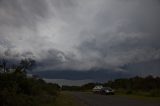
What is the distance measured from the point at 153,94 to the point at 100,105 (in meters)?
24.2

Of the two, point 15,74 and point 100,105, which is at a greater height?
point 15,74

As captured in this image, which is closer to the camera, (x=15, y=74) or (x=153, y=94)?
(x=15, y=74)

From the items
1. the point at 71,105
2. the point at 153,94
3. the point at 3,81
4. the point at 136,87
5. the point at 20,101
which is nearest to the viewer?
the point at 20,101

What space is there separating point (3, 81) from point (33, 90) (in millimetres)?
7563

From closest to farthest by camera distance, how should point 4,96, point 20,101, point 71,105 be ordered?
point 4,96 → point 20,101 → point 71,105

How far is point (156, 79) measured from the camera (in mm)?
84062

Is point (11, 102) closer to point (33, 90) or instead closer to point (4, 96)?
point (4, 96)

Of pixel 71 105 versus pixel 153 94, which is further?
pixel 153 94

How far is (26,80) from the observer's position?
33094 millimetres

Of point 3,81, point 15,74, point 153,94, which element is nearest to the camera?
point 3,81

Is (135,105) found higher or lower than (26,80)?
lower

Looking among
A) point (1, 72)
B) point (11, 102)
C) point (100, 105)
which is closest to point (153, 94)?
point (100, 105)

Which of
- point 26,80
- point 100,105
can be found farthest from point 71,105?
point 26,80

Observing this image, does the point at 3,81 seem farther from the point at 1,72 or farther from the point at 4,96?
the point at 4,96
